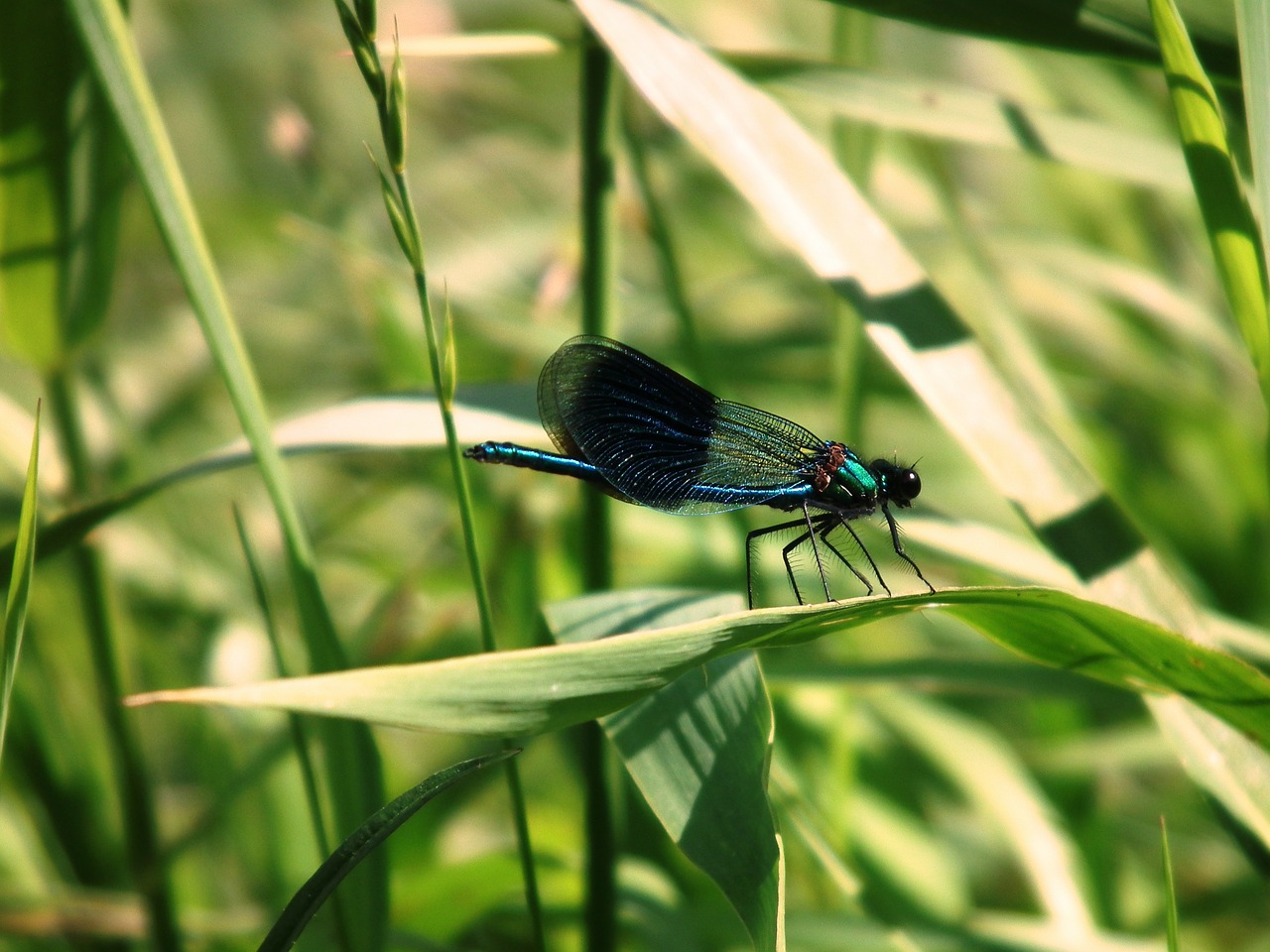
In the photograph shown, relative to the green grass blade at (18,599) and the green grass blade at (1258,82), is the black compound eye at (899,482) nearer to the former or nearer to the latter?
the green grass blade at (1258,82)

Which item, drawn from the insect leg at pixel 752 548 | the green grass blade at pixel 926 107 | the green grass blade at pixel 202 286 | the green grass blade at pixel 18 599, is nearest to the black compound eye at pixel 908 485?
the insect leg at pixel 752 548

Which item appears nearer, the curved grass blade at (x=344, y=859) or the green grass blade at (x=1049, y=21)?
the curved grass blade at (x=344, y=859)

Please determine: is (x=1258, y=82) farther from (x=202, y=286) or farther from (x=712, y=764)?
(x=202, y=286)

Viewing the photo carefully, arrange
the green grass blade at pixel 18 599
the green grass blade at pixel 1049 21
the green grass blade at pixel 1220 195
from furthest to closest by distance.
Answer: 1. the green grass blade at pixel 1049 21
2. the green grass blade at pixel 1220 195
3. the green grass blade at pixel 18 599

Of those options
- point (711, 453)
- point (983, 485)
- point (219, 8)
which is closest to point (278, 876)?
point (711, 453)

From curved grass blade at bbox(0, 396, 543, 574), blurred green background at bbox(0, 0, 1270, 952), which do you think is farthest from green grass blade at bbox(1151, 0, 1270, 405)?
curved grass blade at bbox(0, 396, 543, 574)

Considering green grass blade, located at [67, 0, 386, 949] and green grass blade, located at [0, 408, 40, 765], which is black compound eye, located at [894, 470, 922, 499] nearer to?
green grass blade, located at [67, 0, 386, 949]
